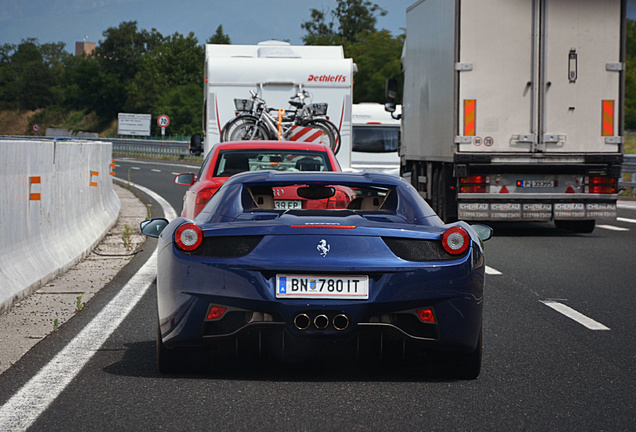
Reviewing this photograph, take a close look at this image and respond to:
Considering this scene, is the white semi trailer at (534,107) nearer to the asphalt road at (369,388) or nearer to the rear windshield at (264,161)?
the rear windshield at (264,161)

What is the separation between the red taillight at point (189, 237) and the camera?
562 cm

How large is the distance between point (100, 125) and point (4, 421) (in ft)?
400

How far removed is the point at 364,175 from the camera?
260 inches

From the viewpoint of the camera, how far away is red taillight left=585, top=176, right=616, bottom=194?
53.2 feet

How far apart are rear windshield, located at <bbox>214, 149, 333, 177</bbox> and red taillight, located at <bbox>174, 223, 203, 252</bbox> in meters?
5.05

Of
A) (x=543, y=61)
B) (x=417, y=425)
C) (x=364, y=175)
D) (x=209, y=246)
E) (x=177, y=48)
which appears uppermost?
(x=177, y=48)

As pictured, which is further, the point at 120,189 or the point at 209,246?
the point at 120,189

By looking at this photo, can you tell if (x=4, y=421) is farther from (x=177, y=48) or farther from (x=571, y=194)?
(x=177, y=48)

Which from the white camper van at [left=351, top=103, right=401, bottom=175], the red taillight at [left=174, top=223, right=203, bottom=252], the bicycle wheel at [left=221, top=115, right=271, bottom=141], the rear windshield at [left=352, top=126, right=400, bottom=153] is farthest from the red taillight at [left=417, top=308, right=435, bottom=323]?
the rear windshield at [left=352, top=126, right=400, bottom=153]

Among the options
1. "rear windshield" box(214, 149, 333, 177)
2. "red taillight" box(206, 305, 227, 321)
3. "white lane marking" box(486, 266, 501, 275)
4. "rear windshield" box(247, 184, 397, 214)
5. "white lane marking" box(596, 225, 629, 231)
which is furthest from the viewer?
"white lane marking" box(596, 225, 629, 231)

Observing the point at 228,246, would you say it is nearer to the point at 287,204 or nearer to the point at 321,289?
the point at 321,289

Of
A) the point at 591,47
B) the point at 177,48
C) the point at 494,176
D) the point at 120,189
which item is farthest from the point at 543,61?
the point at 177,48

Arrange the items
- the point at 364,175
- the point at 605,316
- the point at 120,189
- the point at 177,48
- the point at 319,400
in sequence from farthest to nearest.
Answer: the point at 177,48 → the point at 120,189 → the point at 605,316 → the point at 364,175 → the point at 319,400

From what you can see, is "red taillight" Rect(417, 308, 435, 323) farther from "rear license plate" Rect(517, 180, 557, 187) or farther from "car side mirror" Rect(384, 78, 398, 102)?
"car side mirror" Rect(384, 78, 398, 102)
